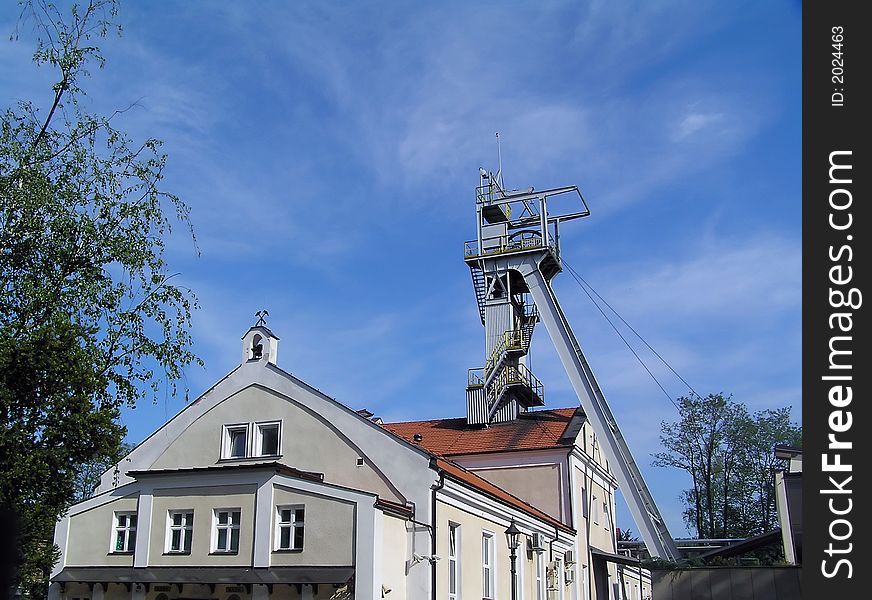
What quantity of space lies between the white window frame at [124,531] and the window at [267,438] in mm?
3455

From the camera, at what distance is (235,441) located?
22.0 metres

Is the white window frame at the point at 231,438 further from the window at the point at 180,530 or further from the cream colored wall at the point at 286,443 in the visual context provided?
the window at the point at 180,530

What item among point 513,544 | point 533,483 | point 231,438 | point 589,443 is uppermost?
point 589,443

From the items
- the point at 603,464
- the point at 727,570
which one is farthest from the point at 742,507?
the point at 727,570

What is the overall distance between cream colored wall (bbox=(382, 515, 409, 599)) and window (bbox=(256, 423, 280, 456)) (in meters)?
4.63

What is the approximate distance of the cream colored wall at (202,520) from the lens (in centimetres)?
1850

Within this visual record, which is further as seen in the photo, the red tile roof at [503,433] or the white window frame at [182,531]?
the red tile roof at [503,433]

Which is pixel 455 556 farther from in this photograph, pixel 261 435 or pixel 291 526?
pixel 261 435

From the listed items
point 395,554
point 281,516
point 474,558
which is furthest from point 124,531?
point 474,558

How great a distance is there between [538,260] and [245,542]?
19869mm

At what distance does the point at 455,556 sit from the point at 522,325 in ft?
56.9

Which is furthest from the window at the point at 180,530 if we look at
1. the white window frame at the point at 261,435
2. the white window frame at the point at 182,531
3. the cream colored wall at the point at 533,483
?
the cream colored wall at the point at 533,483

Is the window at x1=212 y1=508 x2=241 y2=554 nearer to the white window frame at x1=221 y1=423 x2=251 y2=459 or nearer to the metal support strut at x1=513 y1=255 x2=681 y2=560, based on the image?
the white window frame at x1=221 y1=423 x2=251 y2=459

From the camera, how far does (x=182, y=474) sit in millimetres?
19500
